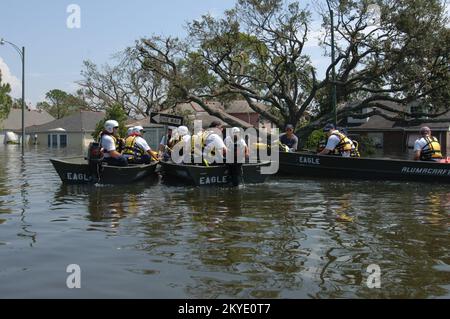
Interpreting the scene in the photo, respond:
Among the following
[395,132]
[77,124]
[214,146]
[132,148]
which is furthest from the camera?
[77,124]

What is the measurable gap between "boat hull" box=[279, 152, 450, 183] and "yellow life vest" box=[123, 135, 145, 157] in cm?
473

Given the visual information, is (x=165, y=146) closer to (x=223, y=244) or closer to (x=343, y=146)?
(x=343, y=146)

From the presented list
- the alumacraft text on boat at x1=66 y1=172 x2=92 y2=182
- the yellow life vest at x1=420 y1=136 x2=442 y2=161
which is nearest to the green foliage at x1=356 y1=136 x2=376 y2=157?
the yellow life vest at x1=420 y1=136 x2=442 y2=161

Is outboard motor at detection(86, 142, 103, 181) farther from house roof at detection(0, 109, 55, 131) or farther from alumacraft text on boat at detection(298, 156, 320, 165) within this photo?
house roof at detection(0, 109, 55, 131)

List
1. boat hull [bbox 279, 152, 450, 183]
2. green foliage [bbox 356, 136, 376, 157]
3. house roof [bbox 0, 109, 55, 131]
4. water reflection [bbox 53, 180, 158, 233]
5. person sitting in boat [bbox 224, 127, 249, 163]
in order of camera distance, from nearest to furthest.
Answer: water reflection [bbox 53, 180, 158, 233] → person sitting in boat [bbox 224, 127, 249, 163] → boat hull [bbox 279, 152, 450, 183] → green foliage [bbox 356, 136, 376, 157] → house roof [bbox 0, 109, 55, 131]

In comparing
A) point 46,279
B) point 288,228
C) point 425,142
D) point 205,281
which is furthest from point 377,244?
point 425,142

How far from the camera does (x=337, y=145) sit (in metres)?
16.0

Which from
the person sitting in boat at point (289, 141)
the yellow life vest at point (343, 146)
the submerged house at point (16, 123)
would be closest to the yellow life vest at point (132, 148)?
the person sitting in boat at point (289, 141)

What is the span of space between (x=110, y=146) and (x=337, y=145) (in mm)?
6687

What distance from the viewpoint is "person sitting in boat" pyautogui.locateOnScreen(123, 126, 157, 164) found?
14.6 m

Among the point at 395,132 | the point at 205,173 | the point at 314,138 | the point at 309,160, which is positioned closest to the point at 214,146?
the point at 205,173

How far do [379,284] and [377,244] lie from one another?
1883 millimetres

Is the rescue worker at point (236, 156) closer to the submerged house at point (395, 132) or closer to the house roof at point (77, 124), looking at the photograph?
the submerged house at point (395, 132)
